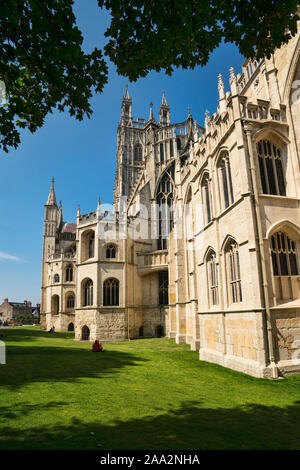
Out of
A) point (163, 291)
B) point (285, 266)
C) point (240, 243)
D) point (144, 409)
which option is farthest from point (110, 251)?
point (144, 409)

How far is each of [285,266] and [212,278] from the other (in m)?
4.16

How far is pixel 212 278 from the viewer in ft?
47.2

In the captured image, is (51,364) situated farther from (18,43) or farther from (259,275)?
(18,43)

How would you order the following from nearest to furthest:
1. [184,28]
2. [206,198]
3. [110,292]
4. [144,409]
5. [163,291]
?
[184,28] < [144,409] < [206,198] < [110,292] < [163,291]

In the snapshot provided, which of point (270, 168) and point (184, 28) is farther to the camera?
point (270, 168)

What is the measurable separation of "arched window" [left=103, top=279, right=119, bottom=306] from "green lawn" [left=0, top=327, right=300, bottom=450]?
1453 centimetres

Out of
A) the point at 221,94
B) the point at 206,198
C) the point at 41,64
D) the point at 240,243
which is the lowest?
the point at 240,243

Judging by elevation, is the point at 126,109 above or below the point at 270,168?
above

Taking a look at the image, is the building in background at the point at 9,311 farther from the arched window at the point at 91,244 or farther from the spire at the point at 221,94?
the spire at the point at 221,94

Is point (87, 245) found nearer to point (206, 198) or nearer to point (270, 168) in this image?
point (206, 198)

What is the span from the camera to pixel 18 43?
4.74 m

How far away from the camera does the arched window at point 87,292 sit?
26562 mm

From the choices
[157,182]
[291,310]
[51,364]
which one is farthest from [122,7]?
[157,182]

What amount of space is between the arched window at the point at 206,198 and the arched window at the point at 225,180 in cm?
146
